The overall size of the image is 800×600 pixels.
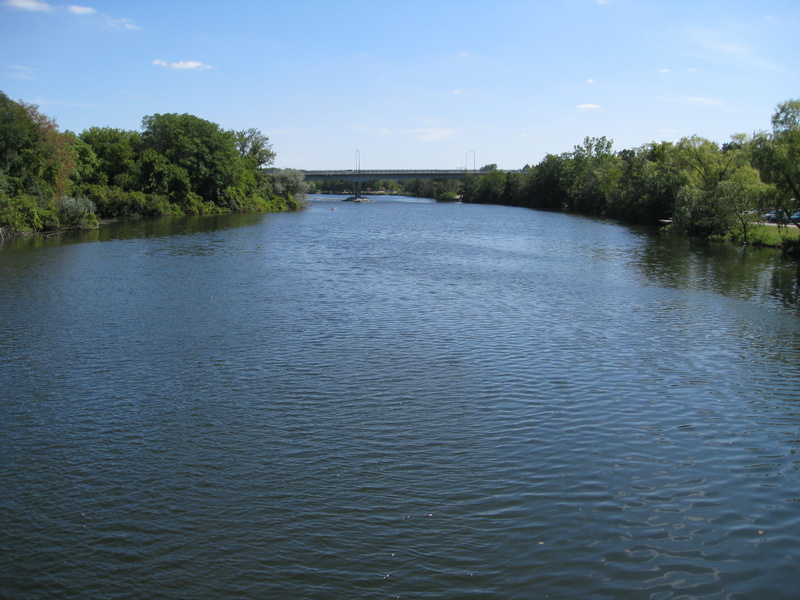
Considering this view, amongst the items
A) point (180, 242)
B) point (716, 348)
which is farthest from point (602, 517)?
point (180, 242)

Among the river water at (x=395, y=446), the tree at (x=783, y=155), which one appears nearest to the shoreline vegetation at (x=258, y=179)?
the tree at (x=783, y=155)

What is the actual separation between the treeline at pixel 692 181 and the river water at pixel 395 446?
688 inches

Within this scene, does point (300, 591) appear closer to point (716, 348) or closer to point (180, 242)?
point (716, 348)

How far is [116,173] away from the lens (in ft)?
258

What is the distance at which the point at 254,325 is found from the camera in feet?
65.3

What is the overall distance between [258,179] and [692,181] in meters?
70.4

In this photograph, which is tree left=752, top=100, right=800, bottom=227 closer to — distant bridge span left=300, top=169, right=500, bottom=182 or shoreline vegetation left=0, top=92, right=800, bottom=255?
shoreline vegetation left=0, top=92, right=800, bottom=255

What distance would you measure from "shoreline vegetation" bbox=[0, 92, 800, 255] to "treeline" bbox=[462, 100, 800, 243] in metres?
0.10

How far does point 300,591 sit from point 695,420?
9143 millimetres

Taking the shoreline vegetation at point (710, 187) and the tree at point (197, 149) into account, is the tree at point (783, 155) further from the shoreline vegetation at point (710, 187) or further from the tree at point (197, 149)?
the tree at point (197, 149)

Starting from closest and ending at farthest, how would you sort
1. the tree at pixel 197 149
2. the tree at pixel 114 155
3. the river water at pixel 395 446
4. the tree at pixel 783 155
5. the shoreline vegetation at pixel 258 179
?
1. the river water at pixel 395 446
2. the tree at pixel 783 155
3. the shoreline vegetation at pixel 258 179
4. the tree at pixel 114 155
5. the tree at pixel 197 149

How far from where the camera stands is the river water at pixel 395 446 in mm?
7852

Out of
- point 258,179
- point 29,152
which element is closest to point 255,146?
point 258,179

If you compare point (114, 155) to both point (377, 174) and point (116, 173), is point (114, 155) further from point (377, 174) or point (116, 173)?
point (377, 174)
